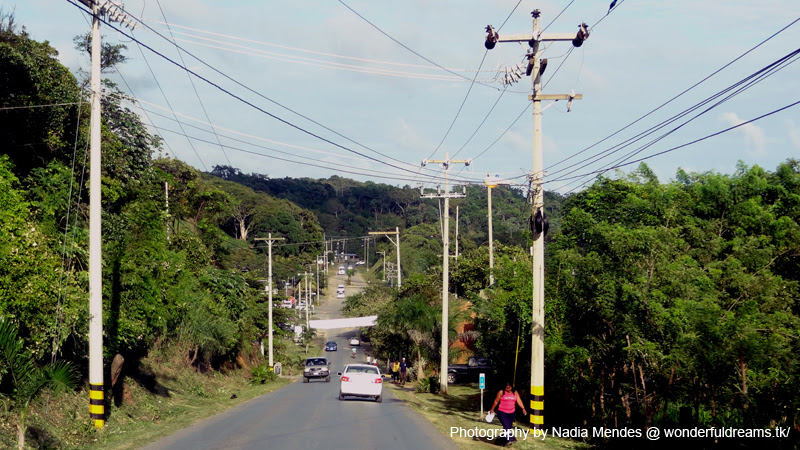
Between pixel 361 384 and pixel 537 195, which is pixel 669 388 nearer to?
pixel 537 195

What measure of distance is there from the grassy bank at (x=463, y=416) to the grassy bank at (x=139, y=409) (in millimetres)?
7423

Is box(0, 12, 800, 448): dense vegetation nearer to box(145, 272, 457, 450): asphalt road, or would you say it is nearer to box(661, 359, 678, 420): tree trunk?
box(661, 359, 678, 420): tree trunk

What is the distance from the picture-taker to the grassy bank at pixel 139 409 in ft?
52.3

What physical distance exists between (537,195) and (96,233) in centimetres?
1097

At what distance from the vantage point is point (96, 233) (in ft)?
52.9

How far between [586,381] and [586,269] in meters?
5.00

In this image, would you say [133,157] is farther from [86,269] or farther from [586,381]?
[586,381]

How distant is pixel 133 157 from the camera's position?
1430 inches

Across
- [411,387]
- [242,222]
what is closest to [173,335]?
[411,387]

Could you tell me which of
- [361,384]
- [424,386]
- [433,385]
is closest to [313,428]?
[361,384]

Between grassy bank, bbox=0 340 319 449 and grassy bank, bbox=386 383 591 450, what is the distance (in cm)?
742

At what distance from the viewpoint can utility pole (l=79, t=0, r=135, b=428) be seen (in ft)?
52.7

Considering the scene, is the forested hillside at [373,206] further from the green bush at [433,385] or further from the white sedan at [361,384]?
the white sedan at [361,384]

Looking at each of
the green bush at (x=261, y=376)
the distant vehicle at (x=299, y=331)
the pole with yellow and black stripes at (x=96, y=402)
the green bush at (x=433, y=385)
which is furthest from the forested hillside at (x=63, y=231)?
the distant vehicle at (x=299, y=331)
